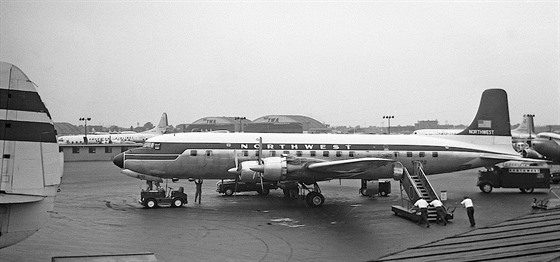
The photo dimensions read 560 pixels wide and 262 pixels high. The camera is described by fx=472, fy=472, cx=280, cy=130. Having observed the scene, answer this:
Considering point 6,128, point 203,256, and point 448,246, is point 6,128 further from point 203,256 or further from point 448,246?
point 448,246

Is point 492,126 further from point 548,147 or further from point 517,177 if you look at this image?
point 548,147

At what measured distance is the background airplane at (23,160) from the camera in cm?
974

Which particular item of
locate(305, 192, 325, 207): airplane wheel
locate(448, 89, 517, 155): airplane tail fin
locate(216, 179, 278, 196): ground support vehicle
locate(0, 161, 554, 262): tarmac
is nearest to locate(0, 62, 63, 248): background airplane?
locate(0, 161, 554, 262): tarmac

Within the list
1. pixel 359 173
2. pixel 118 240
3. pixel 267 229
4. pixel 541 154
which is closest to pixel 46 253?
pixel 118 240

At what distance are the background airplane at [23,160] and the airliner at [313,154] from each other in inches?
495

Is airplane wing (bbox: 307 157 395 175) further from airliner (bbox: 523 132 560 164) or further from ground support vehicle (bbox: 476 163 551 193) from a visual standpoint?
airliner (bbox: 523 132 560 164)

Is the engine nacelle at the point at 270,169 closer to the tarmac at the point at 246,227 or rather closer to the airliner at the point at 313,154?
the airliner at the point at 313,154

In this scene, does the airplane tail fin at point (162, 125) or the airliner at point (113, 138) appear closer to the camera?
the airliner at point (113, 138)

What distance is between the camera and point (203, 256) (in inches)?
557

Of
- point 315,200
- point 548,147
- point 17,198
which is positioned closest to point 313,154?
point 315,200

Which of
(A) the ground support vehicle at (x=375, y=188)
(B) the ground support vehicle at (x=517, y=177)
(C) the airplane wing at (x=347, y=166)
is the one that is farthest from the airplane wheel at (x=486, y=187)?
(C) the airplane wing at (x=347, y=166)

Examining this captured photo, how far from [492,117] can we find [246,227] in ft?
62.6

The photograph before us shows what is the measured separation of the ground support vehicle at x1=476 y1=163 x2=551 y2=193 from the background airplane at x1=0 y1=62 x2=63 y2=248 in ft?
87.5

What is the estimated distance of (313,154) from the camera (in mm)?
26688
